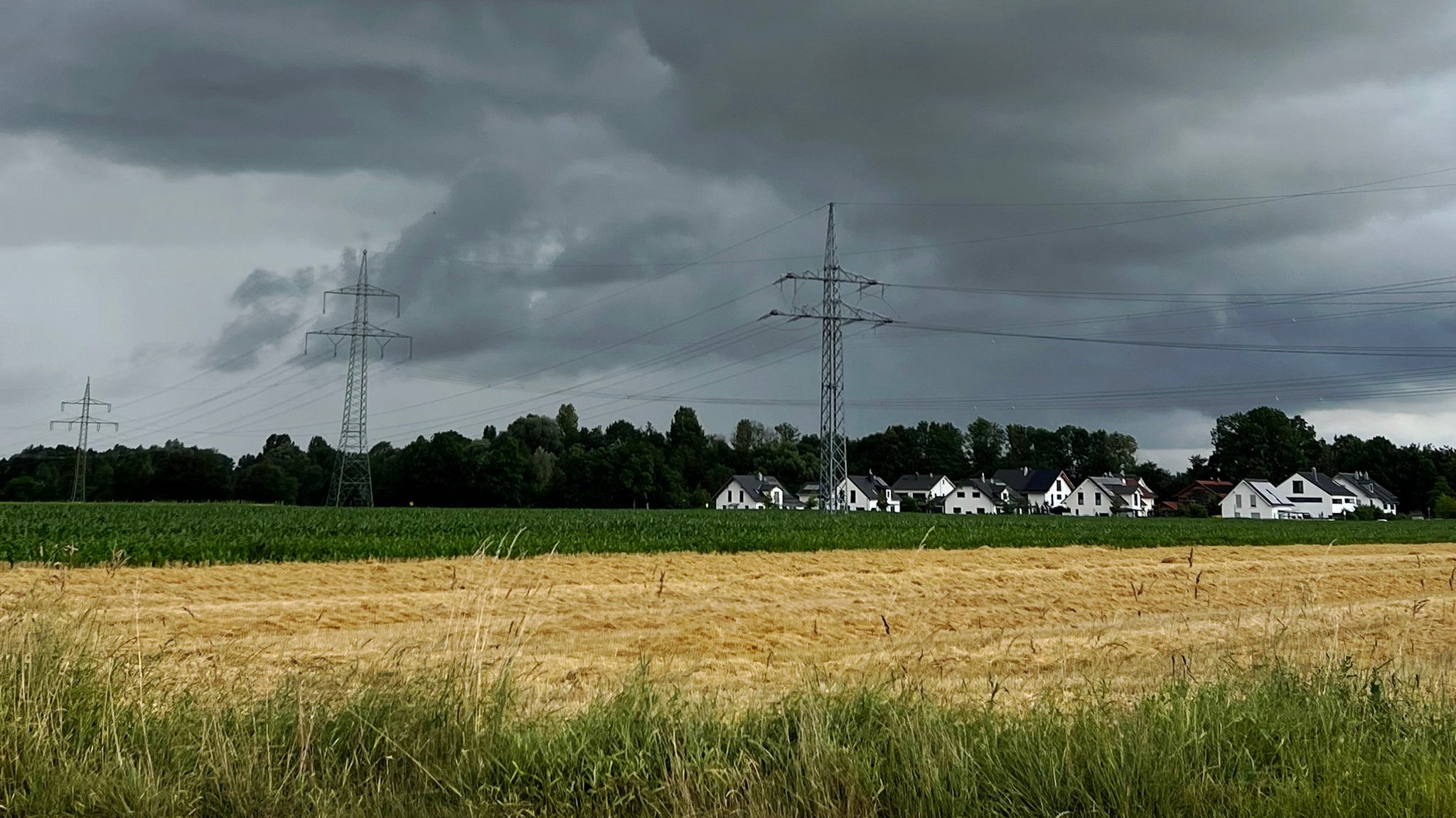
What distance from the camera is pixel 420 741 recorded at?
19.7 feet

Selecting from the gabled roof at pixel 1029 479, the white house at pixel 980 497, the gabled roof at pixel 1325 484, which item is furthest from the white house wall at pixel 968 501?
the gabled roof at pixel 1325 484

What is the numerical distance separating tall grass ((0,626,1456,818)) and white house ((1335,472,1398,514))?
145 meters

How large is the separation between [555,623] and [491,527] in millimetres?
20839

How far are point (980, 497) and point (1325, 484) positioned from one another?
43495 mm

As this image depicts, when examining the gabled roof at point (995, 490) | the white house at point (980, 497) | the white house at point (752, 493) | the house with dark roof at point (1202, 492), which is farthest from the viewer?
the house with dark roof at point (1202, 492)

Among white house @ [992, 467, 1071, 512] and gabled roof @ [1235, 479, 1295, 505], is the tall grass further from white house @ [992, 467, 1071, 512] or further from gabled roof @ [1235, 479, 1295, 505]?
white house @ [992, 467, 1071, 512]

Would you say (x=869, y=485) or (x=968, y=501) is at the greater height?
(x=869, y=485)

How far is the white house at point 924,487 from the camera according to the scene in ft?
489

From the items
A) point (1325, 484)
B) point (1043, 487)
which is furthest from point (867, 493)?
point (1325, 484)

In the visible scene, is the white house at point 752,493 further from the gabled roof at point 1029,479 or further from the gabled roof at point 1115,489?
the gabled roof at point 1115,489

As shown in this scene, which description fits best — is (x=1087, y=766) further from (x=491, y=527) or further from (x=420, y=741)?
(x=491, y=527)

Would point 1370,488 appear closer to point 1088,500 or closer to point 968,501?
point 1088,500

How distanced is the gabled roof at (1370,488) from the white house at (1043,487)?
35270 mm

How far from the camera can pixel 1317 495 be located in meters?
128
